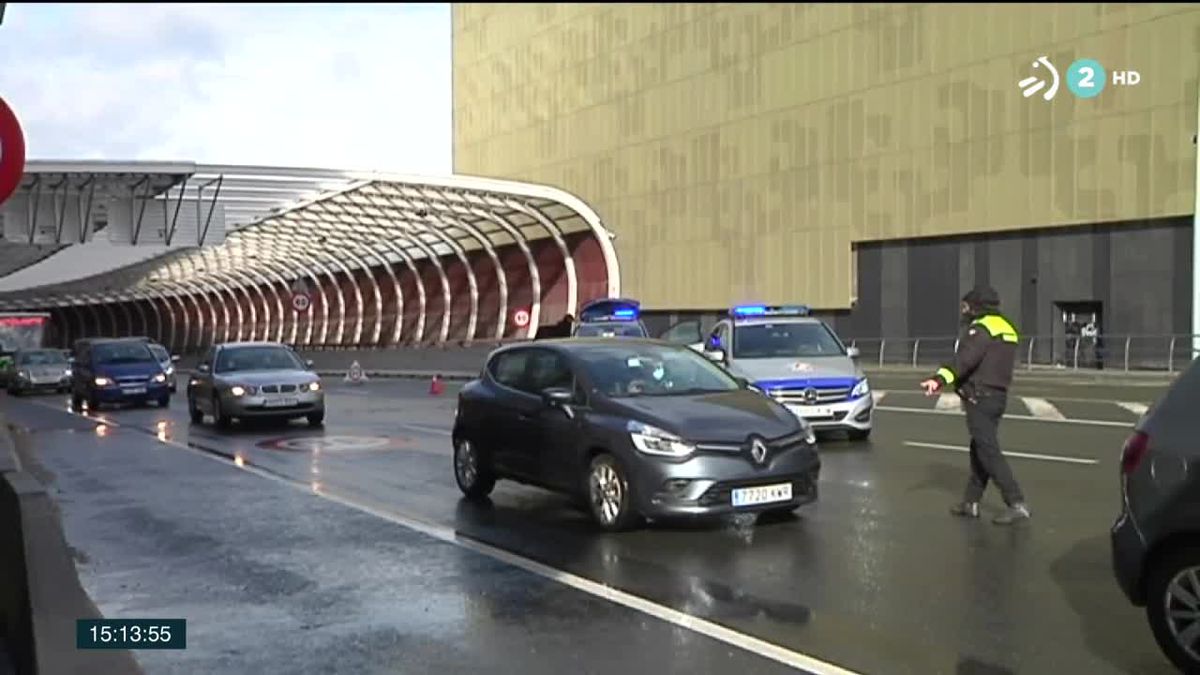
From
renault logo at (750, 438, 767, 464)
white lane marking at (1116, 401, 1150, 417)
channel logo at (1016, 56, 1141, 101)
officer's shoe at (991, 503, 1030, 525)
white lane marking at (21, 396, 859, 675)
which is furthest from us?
channel logo at (1016, 56, 1141, 101)

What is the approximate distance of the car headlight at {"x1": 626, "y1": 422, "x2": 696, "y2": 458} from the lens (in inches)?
336

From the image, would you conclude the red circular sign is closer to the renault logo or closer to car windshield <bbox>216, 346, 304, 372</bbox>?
the renault logo

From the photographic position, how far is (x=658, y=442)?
8609mm

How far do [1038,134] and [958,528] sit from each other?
28.6m

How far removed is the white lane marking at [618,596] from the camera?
5.52 meters

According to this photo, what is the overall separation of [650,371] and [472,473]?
2121mm

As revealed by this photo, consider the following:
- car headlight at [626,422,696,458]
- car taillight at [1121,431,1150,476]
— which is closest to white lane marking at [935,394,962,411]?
car headlight at [626,422,696,458]

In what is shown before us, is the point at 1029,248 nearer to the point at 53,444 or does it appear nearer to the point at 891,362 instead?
the point at 891,362

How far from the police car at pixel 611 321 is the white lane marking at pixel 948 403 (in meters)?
6.47

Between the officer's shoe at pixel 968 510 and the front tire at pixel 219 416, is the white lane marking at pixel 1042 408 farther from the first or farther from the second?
the front tire at pixel 219 416

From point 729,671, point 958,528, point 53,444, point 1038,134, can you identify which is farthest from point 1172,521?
point 1038,134

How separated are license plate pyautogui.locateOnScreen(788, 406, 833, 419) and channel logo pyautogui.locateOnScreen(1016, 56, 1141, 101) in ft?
72.8

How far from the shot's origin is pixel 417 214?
4334 cm

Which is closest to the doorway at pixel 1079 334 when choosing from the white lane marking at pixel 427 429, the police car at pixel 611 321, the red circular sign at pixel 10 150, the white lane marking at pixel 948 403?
the white lane marking at pixel 948 403
